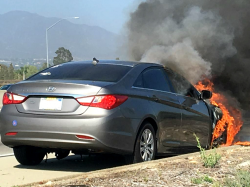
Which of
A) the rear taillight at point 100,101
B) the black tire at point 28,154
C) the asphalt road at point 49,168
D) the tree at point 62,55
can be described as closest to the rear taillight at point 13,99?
the black tire at point 28,154

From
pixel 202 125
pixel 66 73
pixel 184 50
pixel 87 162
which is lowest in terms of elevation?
pixel 87 162

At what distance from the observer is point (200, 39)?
22.8 metres

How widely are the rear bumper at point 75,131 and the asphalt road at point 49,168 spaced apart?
45cm

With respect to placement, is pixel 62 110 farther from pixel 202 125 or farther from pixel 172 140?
pixel 202 125

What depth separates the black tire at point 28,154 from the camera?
7306 mm

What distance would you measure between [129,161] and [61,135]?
3.37 feet

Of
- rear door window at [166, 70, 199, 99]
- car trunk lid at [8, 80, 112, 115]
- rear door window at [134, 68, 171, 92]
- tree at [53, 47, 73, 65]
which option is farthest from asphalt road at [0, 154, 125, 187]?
tree at [53, 47, 73, 65]

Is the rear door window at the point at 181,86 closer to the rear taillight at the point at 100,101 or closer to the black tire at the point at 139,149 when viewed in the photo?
the black tire at the point at 139,149

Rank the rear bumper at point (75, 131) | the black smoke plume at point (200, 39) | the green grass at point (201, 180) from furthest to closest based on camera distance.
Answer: the black smoke plume at point (200, 39)
the rear bumper at point (75, 131)
the green grass at point (201, 180)

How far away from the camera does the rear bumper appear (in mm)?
6344

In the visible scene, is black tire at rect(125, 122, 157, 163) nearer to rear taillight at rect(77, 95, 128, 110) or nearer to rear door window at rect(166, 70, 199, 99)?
rear taillight at rect(77, 95, 128, 110)

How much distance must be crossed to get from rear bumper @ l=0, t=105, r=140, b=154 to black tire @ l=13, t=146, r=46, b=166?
1.81 ft

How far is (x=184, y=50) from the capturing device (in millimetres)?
20469

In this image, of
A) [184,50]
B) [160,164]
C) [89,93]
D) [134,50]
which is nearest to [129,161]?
[160,164]
